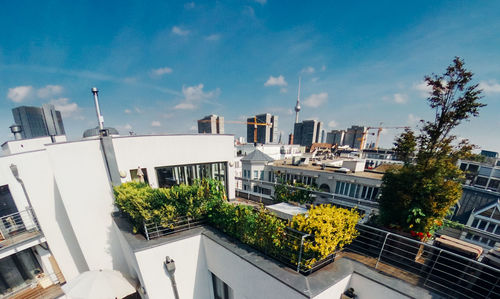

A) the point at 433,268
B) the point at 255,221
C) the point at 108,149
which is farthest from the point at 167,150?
the point at 433,268

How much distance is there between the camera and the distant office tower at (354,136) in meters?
100

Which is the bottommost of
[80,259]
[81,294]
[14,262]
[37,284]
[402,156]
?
[37,284]

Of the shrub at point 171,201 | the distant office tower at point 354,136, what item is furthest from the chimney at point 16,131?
the distant office tower at point 354,136

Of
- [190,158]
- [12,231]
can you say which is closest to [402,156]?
[190,158]

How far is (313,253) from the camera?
3.18m

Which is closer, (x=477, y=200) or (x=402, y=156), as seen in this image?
(x=402, y=156)

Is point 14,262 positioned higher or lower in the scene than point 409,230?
lower

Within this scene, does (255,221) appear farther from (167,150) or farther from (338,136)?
(338,136)

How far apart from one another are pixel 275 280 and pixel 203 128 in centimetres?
9286

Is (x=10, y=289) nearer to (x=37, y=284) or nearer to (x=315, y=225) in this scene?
(x=37, y=284)

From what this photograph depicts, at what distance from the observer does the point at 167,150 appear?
6.90m

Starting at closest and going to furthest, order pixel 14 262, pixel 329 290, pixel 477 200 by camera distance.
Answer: pixel 329 290
pixel 14 262
pixel 477 200

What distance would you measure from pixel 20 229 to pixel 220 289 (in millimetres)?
9366

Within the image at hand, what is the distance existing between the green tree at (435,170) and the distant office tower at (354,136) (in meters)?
112
